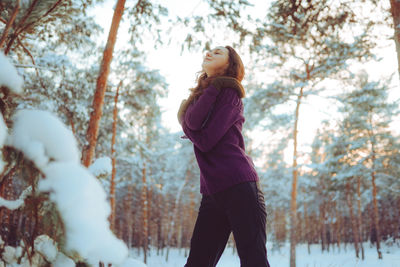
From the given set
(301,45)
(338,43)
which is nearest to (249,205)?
(338,43)

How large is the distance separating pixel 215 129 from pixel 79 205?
40.9 inches

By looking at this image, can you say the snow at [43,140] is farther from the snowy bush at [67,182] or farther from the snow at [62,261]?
the snow at [62,261]

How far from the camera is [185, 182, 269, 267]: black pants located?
1619 mm

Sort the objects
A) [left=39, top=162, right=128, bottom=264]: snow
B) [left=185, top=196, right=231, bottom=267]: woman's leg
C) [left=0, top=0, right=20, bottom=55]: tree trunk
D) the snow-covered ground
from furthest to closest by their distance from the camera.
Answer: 1. the snow-covered ground
2. [left=185, top=196, right=231, bottom=267]: woman's leg
3. [left=0, top=0, right=20, bottom=55]: tree trunk
4. [left=39, top=162, right=128, bottom=264]: snow

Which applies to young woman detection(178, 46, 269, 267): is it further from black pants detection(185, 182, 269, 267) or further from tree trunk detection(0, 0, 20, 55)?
tree trunk detection(0, 0, 20, 55)

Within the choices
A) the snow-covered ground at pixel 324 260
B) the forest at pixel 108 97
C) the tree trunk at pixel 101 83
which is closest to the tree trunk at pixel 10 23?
the forest at pixel 108 97

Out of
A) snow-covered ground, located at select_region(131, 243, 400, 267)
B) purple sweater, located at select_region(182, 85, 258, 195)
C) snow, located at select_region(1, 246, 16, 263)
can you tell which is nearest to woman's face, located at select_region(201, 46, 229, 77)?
purple sweater, located at select_region(182, 85, 258, 195)

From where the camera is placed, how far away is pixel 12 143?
3.11ft

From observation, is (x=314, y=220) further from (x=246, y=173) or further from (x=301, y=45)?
(x=246, y=173)

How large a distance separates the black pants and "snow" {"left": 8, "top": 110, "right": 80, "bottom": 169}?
38.6 inches

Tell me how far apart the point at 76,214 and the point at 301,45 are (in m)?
11.8

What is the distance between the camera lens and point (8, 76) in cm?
105

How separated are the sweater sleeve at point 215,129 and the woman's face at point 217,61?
35 centimetres

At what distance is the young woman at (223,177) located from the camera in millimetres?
1635
